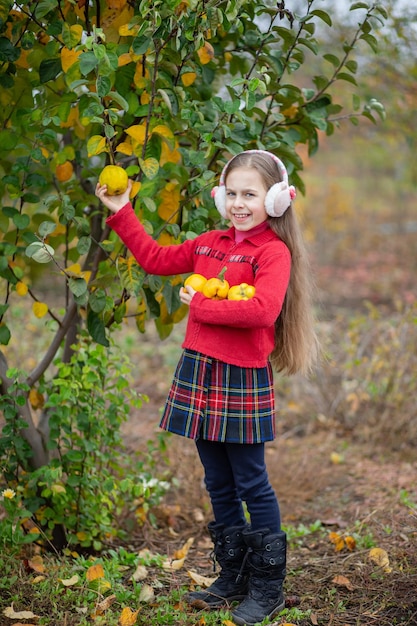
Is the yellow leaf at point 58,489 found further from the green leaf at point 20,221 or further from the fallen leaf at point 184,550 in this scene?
the green leaf at point 20,221

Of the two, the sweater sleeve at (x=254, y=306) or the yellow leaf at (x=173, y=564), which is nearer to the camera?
the sweater sleeve at (x=254, y=306)

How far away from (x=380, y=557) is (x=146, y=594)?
0.90m

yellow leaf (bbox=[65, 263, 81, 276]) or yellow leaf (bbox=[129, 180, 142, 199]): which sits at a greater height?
yellow leaf (bbox=[129, 180, 142, 199])

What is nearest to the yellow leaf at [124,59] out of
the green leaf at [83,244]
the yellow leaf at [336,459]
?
the green leaf at [83,244]

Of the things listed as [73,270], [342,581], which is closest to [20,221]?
[73,270]

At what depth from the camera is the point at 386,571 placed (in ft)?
8.05

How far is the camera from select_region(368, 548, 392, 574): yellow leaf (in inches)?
98.7

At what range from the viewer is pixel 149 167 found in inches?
82.5

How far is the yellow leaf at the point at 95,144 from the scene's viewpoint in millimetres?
2064

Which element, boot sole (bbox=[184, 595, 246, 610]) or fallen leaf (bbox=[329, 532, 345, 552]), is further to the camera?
fallen leaf (bbox=[329, 532, 345, 552])

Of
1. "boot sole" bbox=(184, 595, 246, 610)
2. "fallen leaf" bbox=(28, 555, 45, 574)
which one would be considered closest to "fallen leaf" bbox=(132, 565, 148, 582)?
"boot sole" bbox=(184, 595, 246, 610)

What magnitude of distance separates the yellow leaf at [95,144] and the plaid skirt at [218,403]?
2.27 feet

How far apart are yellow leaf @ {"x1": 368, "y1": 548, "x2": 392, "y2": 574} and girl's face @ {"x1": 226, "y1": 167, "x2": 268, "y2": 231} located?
135 centimetres

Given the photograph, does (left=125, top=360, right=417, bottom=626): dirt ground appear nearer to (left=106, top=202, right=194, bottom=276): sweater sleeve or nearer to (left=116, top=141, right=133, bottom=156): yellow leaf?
(left=106, top=202, right=194, bottom=276): sweater sleeve
